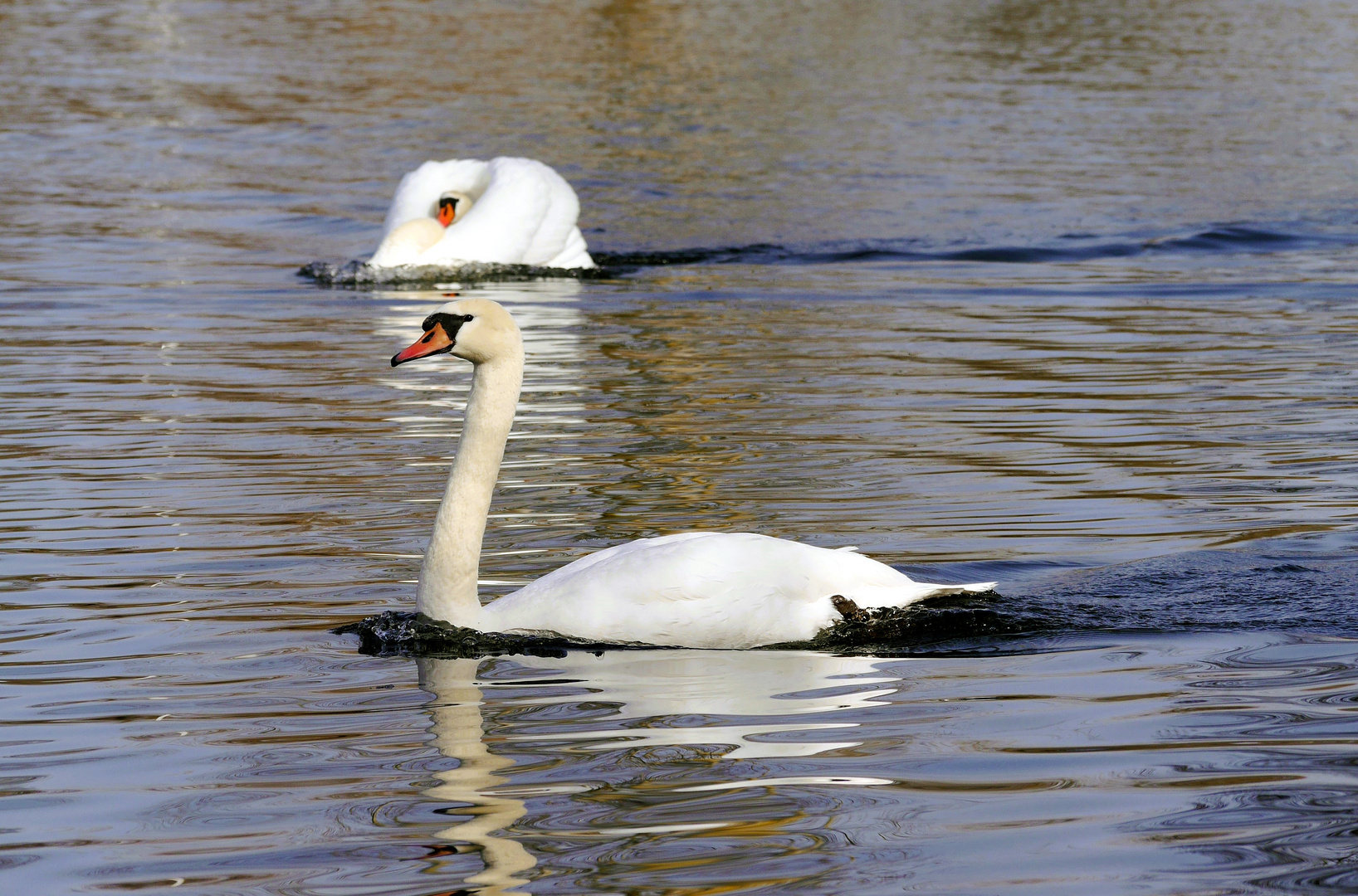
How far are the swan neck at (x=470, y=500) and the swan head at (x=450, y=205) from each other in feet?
36.0

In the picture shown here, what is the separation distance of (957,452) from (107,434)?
438 centimetres

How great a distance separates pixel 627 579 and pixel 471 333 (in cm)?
104

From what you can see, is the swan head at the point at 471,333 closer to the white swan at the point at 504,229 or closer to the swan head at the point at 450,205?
the white swan at the point at 504,229

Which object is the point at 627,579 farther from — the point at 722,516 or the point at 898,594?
the point at 722,516

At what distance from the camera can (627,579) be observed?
6562 mm

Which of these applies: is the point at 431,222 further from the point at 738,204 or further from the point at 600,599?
the point at 600,599

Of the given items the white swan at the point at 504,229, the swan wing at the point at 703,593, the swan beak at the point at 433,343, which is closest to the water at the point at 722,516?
the swan wing at the point at 703,593

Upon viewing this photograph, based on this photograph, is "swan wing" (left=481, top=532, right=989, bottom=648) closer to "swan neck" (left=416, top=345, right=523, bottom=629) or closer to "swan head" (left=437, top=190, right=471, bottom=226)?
"swan neck" (left=416, top=345, right=523, bottom=629)

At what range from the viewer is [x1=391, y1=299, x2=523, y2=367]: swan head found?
6848 mm

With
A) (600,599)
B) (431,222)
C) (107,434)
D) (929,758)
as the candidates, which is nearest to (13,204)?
(431,222)

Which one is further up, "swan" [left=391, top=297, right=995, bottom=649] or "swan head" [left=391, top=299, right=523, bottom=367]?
"swan head" [left=391, top=299, right=523, bottom=367]

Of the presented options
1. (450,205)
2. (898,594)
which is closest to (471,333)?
(898,594)

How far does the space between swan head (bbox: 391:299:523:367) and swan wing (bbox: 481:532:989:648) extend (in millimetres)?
811

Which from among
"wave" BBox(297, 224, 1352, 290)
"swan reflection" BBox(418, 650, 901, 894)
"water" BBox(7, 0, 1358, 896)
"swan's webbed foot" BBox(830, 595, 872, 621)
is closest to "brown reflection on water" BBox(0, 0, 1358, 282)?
"water" BBox(7, 0, 1358, 896)
